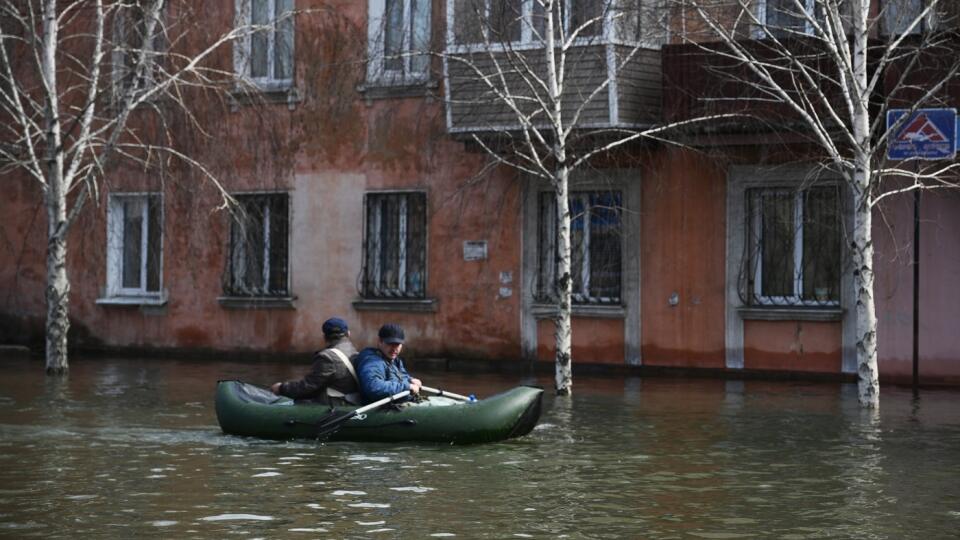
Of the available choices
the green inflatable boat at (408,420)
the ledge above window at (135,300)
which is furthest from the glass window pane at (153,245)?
the green inflatable boat at (408,420)

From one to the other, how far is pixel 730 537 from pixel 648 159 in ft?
50.7

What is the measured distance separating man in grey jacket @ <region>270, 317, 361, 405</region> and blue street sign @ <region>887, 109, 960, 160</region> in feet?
23.2

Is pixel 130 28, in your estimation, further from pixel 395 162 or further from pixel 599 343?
pixel 599 343

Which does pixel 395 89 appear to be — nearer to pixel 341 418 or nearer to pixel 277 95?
pixel 277 95

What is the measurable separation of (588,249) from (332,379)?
10550 mm

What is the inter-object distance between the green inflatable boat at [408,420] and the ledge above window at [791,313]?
344 inches

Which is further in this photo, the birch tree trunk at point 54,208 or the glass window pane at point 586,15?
the birch tree trunk at point 54,208

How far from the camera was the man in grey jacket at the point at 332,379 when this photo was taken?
1727 cm

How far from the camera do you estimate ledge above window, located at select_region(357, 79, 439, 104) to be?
28375mm

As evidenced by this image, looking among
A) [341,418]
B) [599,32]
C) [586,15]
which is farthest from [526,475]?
[586,15]

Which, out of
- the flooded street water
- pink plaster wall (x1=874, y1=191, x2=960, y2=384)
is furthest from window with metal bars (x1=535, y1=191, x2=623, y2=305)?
the flooded street water

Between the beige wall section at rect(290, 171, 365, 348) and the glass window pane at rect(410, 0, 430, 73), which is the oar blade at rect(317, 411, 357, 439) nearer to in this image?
the glass window pane at rect(410, 0, 430, 73)

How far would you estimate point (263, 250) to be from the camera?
3075 cm

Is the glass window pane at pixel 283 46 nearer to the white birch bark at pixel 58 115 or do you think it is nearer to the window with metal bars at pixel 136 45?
the window with metal bars at pixel 136 45
